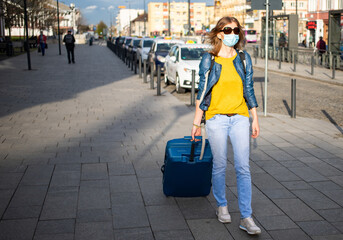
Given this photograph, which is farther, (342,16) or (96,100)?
(342,16)

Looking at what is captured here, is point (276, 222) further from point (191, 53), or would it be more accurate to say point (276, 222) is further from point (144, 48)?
point (144, 48)

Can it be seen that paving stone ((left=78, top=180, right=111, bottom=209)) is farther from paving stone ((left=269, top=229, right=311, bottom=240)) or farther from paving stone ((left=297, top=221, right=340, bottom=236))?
paving stone ((left=297, top=221, right=340, bottom=236))

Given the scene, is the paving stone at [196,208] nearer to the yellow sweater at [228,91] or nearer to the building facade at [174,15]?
the yellow sweater at [228,91]

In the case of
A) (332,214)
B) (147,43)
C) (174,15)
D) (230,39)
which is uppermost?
(174,15)

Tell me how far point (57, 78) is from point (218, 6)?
110 meters

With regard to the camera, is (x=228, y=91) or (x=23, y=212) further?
(x=23, y=212)

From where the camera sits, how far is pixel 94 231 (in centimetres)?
399

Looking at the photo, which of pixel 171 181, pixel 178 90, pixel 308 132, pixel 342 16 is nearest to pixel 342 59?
pixel 342 16

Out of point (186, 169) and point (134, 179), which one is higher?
point (186, 169)

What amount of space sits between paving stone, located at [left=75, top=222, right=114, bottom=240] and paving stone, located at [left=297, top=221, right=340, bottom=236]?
162 centimetres

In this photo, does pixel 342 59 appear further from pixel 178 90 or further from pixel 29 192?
pixel 29 192

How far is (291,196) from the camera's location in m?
4.95

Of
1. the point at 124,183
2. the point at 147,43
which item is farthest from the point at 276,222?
the point at 147,43

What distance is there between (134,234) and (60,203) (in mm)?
1087
